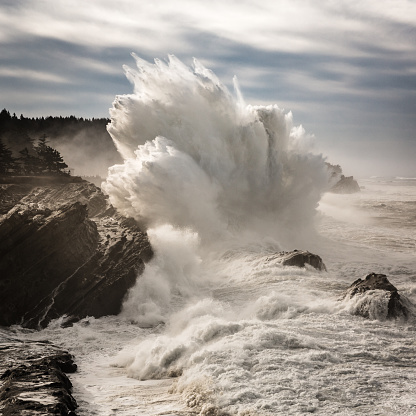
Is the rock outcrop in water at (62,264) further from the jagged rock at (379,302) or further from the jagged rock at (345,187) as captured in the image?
the jagged rock at (345,187)

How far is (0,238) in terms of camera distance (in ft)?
70.2

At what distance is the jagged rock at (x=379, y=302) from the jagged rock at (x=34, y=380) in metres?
10.1

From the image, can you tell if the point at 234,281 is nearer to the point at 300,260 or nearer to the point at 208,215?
the point at 300,260

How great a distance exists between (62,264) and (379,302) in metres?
13.6

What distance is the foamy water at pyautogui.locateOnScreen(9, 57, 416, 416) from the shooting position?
12.3m

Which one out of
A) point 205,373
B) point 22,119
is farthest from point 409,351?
point 22,119

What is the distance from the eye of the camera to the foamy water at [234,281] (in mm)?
12273

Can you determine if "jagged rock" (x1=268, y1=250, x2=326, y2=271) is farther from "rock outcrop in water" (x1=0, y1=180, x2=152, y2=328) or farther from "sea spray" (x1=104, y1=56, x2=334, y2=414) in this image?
"rock outcrop in water" (x1=0, y1=180, x2=152, y2=328)

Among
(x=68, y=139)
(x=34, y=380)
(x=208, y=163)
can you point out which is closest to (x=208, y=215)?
(x=208, y=163)

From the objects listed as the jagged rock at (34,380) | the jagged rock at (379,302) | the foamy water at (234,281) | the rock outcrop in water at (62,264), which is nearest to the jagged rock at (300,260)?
the foamy water at (234,281)

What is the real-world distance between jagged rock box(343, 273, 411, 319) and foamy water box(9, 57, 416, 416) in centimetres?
14

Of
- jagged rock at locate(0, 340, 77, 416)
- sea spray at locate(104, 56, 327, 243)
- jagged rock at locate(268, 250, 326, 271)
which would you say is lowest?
jagged rock at locate(0, 340, 77, 416)

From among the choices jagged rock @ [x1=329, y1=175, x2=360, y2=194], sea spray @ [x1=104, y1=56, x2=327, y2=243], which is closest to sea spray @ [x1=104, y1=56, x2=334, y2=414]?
sea spray @ [x1=104, y1=56, x2=327, y2=243]

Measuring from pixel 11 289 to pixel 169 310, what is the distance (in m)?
6.67
